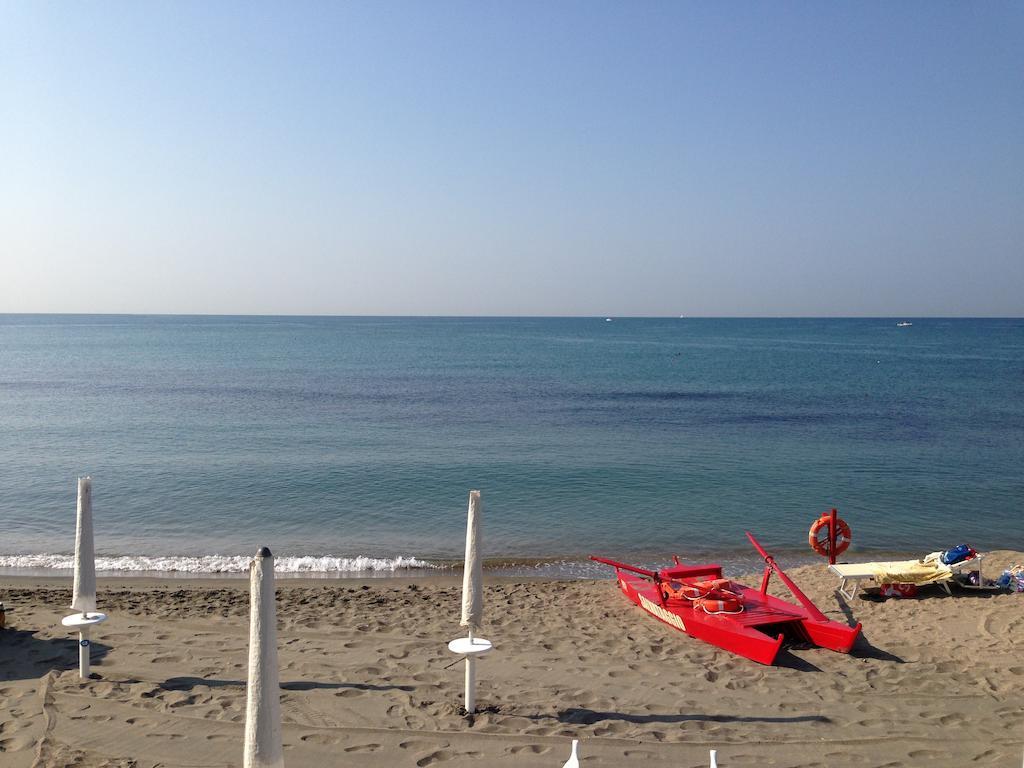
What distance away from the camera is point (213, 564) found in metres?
14.2

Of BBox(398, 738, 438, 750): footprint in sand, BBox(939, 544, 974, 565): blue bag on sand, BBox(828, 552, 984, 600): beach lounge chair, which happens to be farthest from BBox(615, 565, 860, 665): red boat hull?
BBox(398, 738, 438, 750): footprint in sand

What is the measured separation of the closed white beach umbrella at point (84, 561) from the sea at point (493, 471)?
7.04 m

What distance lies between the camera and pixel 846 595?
37.7 ft

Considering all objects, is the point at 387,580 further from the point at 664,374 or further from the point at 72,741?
the point at 664,374

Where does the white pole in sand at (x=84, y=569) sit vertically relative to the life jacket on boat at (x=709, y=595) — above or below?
above

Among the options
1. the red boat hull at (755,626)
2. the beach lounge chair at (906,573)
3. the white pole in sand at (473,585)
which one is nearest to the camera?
the white pole in sand at (473,585)

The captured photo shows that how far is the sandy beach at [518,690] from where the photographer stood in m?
6.42

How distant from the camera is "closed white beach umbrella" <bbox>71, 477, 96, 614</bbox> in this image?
709 cm

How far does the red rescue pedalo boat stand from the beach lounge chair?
1873 millimetres

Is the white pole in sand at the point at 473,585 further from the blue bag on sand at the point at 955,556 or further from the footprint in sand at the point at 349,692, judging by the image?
the blue bag on sand at the point at 955,556

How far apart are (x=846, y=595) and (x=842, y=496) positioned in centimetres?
952

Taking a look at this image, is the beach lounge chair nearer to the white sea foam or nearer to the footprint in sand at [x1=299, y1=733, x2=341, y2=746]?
the white sea foam

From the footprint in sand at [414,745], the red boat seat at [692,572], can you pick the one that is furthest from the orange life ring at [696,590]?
the footprint in sand at [414,745]

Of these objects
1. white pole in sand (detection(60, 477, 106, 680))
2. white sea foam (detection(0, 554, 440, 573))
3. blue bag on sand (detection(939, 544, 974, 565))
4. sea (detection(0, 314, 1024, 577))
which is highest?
white pole in sand (detection(60, 477, 106, 680))
